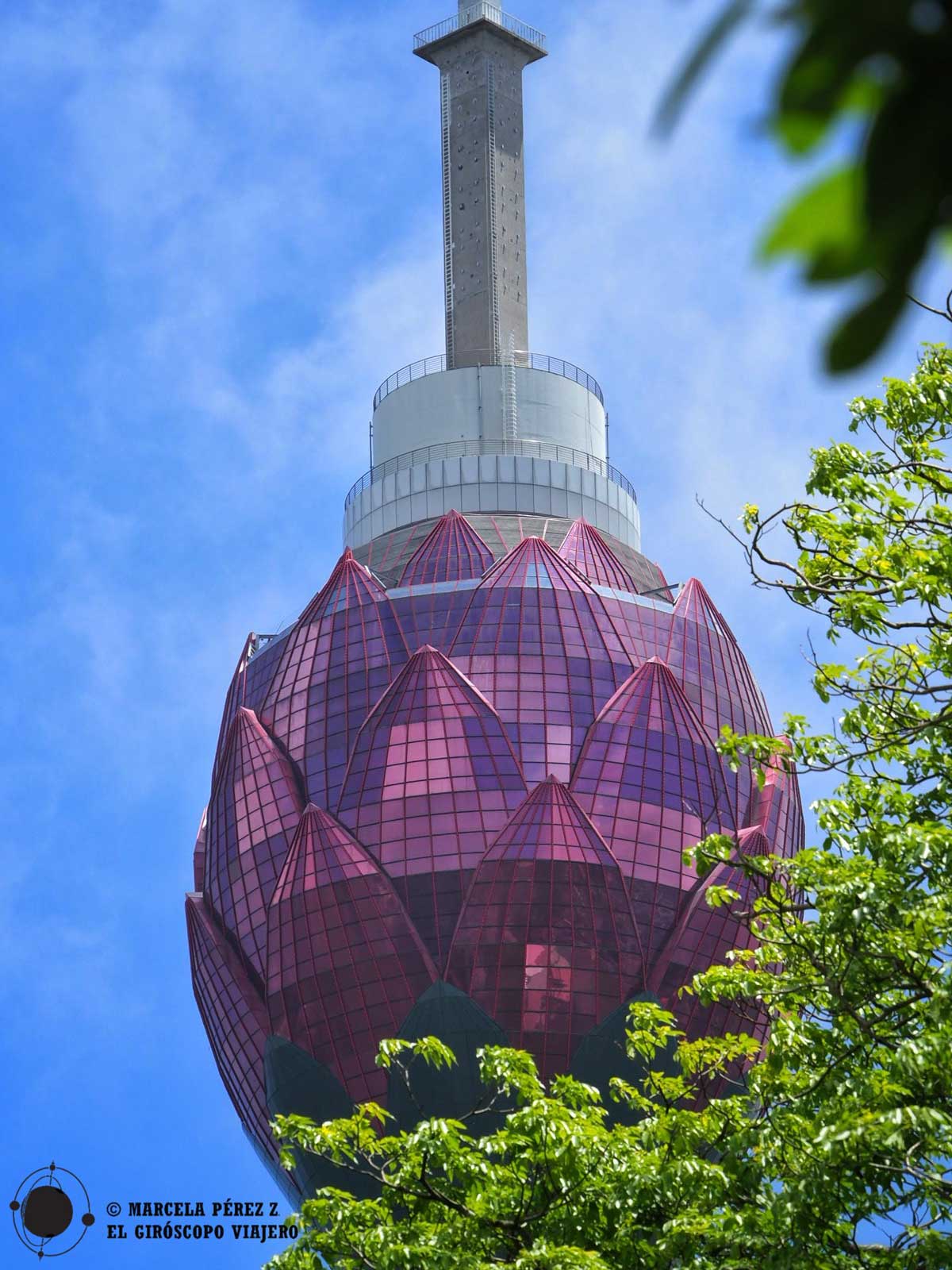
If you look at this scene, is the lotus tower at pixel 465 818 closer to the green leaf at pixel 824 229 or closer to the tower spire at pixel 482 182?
the tower spire at pixel 482 182

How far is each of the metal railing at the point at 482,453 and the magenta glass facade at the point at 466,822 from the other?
5019 millimetres

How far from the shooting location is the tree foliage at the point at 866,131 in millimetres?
1791

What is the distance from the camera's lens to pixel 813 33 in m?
1.80

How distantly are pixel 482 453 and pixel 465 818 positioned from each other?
12341 millimetres

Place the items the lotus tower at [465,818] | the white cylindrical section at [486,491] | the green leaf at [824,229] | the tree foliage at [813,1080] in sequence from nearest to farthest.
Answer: the green leaf at [824,229], the tree foliage at [813,1080], the lotus tower at [465,818], the white cylindrical section at [486,491]

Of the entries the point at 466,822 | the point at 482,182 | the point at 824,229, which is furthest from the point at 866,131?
the point at 482,182

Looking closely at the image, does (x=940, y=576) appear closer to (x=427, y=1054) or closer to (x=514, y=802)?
(x=427, y=1054)

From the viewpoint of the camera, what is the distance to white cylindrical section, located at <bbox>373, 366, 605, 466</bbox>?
165 ft

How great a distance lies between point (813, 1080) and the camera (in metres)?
17.7

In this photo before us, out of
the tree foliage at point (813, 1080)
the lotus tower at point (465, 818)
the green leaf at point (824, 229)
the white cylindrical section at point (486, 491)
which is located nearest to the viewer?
the green leaf at point (824, 229)

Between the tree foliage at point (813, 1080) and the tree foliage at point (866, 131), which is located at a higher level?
the tree foliage at point (813, 1080)

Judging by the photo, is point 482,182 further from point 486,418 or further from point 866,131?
point 866,131

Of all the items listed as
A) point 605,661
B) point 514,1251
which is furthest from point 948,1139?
point 605,661

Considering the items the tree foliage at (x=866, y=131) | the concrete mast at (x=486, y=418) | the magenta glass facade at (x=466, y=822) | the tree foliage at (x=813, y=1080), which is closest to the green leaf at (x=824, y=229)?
Result: the tree foliage at (x=866, y=131)
